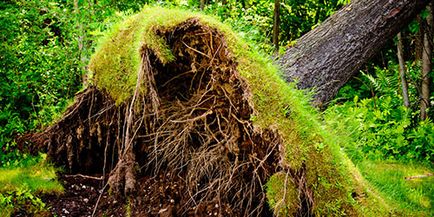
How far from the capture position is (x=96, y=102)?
174 inches

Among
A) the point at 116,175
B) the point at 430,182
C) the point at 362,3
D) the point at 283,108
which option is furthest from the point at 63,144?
the point at 430,182

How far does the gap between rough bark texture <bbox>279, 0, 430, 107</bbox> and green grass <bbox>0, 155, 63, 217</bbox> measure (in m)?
2.76

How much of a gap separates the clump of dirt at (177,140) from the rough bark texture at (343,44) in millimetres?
1355

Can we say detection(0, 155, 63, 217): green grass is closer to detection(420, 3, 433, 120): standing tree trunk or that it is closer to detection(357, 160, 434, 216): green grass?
detection(357, 160, 434, 216): green grass

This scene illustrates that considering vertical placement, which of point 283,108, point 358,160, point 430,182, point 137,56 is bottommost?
point 430,182

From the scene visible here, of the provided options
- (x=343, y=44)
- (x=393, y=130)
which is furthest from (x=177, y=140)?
(x=393, y=130)

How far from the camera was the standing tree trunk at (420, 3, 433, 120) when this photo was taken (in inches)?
321

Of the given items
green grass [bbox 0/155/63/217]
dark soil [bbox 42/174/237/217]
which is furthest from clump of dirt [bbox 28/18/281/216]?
green grass [bbox 0/155/63/217]

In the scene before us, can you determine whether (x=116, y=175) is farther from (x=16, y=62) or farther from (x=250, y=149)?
(x=16, y=62)

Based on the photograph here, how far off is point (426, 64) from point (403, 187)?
3749 mm

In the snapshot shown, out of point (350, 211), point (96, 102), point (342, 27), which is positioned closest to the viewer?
point (350, 211)

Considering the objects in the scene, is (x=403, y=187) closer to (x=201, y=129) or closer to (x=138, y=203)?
(x=201, y=129)

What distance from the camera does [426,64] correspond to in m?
8.23

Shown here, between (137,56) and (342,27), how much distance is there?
2.91m
